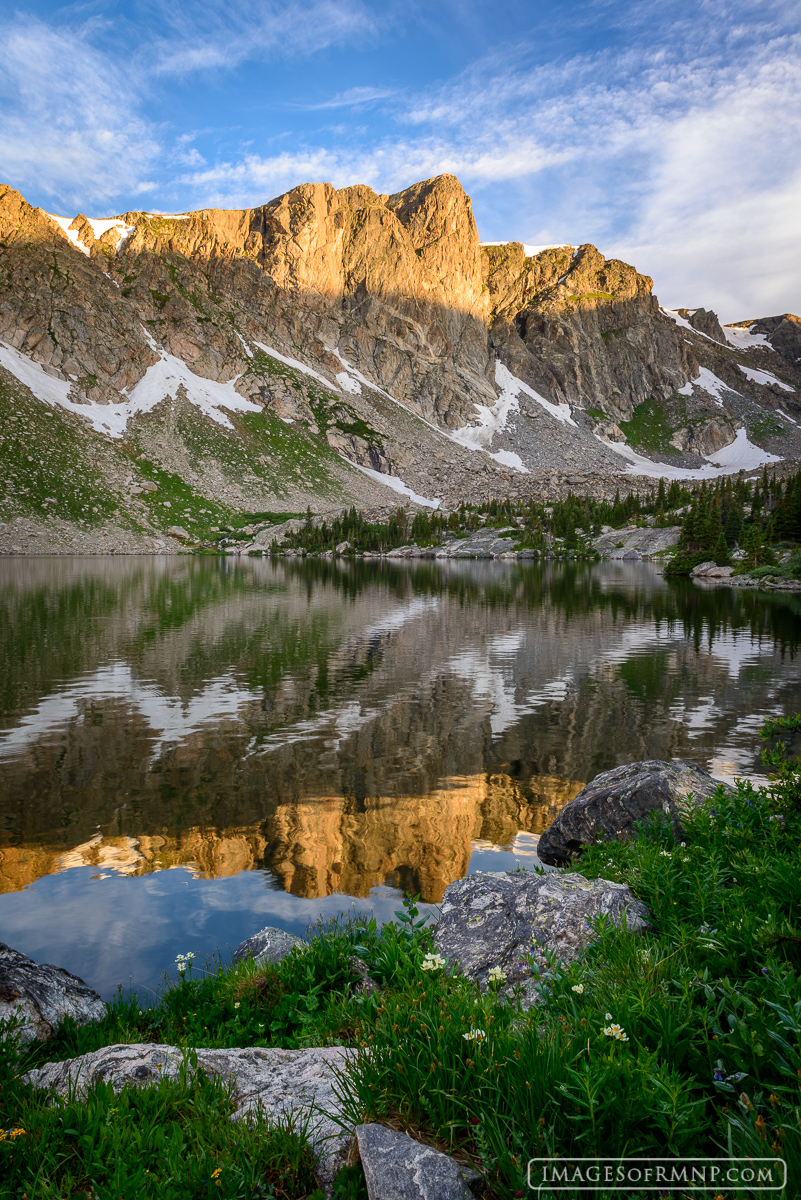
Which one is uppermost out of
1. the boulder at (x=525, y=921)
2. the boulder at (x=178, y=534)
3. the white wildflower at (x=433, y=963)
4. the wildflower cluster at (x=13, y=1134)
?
the boulder at (x=178, y=534)

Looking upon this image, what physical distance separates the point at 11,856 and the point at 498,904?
10202mm

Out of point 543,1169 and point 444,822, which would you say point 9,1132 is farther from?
point 444,822

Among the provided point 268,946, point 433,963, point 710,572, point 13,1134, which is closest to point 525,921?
point 433,963

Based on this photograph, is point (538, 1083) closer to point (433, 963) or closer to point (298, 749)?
point (433, 963)

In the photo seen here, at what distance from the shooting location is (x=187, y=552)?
168125mm

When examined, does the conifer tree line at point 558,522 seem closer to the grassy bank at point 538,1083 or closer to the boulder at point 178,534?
the boulder at point 178,534

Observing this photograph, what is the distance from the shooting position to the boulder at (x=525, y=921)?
6.66 metres

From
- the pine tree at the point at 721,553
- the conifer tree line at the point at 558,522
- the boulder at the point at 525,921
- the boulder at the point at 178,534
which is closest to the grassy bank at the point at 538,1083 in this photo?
the boulder at the point at 525,921

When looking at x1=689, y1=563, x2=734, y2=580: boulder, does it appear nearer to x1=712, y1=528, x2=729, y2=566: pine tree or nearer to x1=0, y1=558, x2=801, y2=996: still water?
x1=712, y1=528, x2=729, y2=566: pine tree

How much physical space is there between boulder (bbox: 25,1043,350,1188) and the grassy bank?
0.23 m

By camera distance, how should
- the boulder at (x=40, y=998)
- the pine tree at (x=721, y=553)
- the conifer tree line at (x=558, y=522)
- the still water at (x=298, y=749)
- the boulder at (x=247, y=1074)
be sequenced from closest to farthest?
the boulder at (x=247, y=1074), the boulder at (x=40, y=998), the still water at (x=298, y=749), the pine tree at (x=721, y=553), the conifer tree line at (x=558, y=522)

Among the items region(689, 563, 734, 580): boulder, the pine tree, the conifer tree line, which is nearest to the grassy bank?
region(689, 563, 734, 580): boulder

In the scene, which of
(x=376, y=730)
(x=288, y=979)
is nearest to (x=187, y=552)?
(x=376, y=730)

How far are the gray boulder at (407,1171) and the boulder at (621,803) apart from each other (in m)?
7.66
